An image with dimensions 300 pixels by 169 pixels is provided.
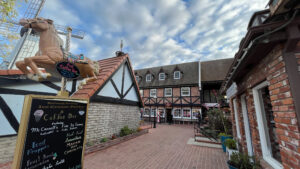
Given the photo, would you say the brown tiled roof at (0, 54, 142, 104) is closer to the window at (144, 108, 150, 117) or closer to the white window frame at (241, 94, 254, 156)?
the white window frame at (241, 94, 254, 156)

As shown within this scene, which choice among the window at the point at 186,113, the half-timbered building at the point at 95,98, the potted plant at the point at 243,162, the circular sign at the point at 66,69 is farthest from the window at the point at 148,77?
the circular sign at the point at 66,69

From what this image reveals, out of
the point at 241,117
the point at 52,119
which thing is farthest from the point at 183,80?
the point at 52,119

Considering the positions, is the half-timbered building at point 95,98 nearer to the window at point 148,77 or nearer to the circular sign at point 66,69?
the circular sign at point 66,69

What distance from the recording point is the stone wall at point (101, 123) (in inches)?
151

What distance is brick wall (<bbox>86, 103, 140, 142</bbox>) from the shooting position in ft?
17.8

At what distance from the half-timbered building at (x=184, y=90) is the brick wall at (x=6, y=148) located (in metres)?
11.4

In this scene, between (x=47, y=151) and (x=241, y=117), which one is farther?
(x=241, y=117)

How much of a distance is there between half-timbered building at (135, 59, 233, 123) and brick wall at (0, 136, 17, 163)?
11408 mm

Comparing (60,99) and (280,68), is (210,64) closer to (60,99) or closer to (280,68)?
(280,68)

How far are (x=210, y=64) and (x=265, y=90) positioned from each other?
17103 millimetres

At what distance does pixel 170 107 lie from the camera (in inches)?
655

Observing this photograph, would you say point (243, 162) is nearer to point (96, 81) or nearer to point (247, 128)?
point (247, 128)

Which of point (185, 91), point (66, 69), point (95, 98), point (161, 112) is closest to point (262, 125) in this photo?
point (66, 69)


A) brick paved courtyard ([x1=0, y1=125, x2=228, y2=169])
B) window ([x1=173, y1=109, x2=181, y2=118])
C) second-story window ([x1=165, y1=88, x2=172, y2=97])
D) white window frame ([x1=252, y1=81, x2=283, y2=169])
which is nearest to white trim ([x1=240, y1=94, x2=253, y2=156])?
brick paved courtyard ([x1=0, y1=125, x2=228, y2=169])
